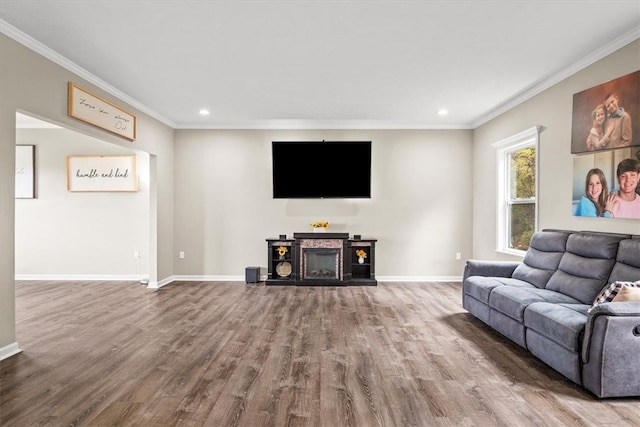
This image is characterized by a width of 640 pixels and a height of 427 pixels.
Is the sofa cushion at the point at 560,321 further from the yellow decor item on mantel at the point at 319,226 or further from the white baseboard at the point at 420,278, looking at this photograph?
the yellow decor item on mantel at the point at 319,226

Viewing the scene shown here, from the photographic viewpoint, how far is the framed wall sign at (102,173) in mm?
5980

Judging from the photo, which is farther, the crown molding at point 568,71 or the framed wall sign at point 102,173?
the framed wall sign at point 102,173

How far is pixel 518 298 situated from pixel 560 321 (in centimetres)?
58

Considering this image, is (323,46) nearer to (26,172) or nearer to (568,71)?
(568,71)

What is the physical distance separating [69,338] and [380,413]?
3076mm

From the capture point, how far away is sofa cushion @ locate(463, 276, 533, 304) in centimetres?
357

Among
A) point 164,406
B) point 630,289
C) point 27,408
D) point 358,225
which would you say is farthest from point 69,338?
point 630,289

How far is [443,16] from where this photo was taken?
2.72 metres

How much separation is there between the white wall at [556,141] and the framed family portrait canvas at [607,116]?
0.10m

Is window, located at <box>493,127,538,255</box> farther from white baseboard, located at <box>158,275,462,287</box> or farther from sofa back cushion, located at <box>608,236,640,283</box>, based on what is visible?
sofa back cushion, located at <box>608,236,640,283</box>

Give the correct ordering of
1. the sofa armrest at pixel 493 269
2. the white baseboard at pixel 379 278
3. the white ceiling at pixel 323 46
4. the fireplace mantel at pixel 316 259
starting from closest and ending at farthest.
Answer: the white ceiling at pixel 323 46, the sofa armrest at pixel 493 269, the fireplace mantel at pixel 316 259, the white baseboard at pixel 379 278

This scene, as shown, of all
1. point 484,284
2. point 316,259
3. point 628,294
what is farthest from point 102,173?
point 628,294

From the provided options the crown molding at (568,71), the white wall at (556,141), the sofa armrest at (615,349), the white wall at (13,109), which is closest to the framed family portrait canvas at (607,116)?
the white wall at (556,141)

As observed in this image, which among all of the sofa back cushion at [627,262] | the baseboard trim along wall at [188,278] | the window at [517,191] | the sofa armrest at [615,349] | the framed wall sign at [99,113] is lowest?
the baseboard trim along wall at [188,278]
